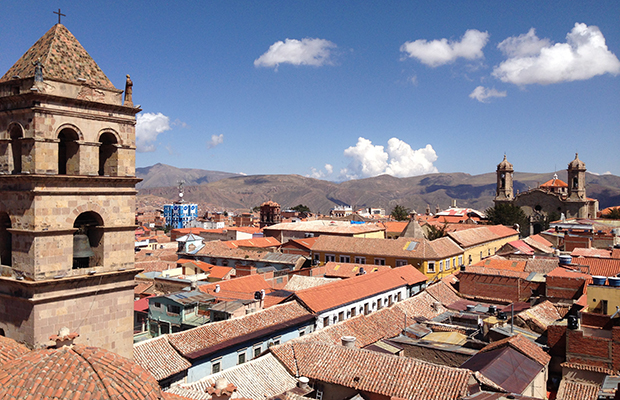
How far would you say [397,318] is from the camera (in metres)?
25.5

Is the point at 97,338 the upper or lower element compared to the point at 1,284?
lower

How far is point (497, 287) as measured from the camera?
32.6 metres

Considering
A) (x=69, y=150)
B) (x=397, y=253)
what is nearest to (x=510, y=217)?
(x=397, y=253)

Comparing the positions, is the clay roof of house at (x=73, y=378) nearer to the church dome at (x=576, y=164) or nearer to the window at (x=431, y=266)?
the window at (x=431, y=266)

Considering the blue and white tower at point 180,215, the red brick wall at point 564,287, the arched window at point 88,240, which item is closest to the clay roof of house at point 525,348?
the red brick wall at point 564,287

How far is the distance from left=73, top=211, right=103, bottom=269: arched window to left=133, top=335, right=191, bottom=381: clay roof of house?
262 inches

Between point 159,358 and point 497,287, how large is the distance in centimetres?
2317

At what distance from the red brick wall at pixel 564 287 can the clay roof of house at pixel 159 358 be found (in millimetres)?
20782

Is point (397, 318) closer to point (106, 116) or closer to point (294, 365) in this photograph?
point (294, 365)

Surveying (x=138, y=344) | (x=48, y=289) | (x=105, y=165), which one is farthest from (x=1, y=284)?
(x=138, y=344)

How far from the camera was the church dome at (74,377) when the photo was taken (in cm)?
661

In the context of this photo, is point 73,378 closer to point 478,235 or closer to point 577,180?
point 478,235

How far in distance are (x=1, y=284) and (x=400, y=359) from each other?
1188 centimetres

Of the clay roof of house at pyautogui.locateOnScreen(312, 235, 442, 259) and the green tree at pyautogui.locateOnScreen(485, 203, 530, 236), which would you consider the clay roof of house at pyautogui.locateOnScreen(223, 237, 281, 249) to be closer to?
the clay roof of house at pyautogui.locateOnScreen(312, 235, 442, 259)
